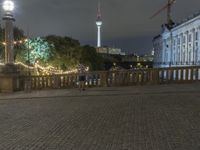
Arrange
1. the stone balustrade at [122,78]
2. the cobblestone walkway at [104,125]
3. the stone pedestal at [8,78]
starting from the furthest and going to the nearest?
1. the stone balustrade at [122,78]
2. the stone pedestal at [8,78]
3. the cobblestone walkway at [104,125]

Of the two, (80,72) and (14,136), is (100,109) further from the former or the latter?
(80,72)

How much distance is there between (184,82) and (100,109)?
475 inches

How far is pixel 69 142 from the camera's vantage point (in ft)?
29.3

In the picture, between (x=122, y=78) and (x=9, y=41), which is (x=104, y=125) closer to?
(x=122, y=78)

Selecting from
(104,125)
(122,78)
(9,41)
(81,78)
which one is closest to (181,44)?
(122,78)

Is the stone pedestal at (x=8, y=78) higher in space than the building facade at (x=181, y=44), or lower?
lower

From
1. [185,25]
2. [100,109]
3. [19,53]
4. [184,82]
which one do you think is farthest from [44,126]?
[185,25]

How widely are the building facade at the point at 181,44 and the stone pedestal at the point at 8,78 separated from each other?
214 feet

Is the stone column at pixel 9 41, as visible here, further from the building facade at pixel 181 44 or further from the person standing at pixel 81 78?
the building facade at pixel 181 44

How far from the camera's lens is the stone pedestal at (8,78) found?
2466 cm

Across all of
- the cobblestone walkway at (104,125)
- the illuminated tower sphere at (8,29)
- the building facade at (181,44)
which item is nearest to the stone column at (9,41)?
the illuminated tower sphere at (8,29)

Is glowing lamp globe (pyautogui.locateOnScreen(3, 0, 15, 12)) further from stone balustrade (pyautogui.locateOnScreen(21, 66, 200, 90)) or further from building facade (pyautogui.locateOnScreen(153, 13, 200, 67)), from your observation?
building facade (pyautogui.locateOnScreen(153, 13, 200, 67))

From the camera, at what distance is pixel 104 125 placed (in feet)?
35.4

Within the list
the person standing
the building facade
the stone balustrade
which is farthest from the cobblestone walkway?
the building facade
